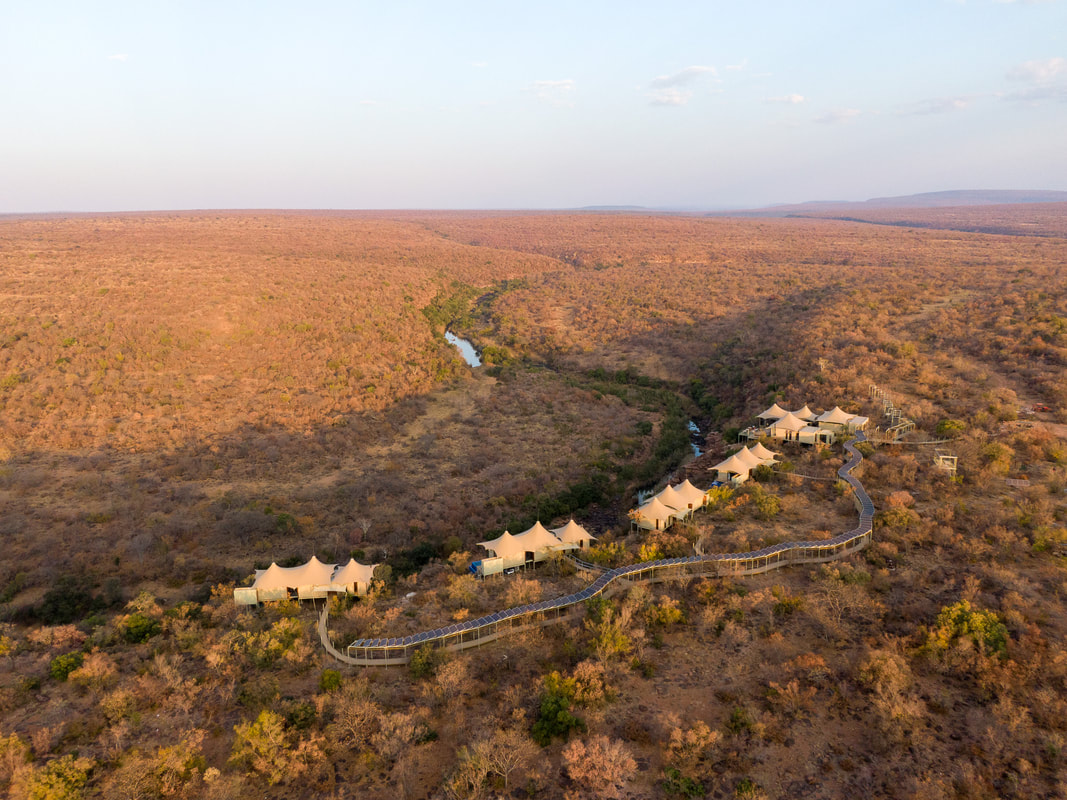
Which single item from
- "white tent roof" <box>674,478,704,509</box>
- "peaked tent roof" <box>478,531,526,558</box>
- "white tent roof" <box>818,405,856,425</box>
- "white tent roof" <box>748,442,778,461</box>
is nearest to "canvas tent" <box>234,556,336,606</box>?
"peaked tent roof" <box>478,531,526,558</box>

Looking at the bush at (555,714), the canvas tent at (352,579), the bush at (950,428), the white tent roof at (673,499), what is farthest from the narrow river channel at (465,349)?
the bush at (555,714)

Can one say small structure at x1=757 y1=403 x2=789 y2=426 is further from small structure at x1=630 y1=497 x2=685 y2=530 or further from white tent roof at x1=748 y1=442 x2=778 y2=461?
small structure at x1=630 y1=497 x2=685 y2=530

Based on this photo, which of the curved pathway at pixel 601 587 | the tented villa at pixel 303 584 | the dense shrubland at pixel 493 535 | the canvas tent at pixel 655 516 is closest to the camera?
the dense shrubland at pixel 493 535

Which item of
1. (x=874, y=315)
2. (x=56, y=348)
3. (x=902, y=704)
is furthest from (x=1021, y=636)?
(x=56, y=348)

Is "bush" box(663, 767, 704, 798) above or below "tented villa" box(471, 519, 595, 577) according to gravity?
above

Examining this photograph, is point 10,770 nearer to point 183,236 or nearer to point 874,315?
point 874,315

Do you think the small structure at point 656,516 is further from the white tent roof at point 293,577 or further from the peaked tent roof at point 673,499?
the white tent roof at point 293,577

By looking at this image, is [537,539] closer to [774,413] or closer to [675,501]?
[675,501]
